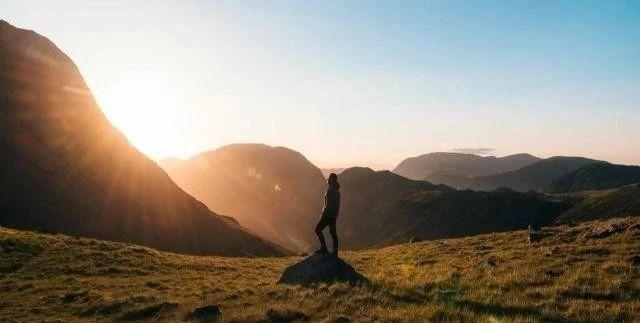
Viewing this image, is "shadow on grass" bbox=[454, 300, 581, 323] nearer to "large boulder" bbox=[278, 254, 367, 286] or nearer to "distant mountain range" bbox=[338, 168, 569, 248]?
"large boulder" bbox=[278, 254, 367, 286]

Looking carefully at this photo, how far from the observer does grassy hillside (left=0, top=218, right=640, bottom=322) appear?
35.3 feet

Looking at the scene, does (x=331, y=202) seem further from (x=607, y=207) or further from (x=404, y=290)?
(x=607, y=207)

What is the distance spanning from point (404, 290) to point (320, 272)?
415cm

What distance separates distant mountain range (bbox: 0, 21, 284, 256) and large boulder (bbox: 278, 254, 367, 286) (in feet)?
192

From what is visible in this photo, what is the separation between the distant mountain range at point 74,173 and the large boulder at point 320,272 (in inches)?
2308

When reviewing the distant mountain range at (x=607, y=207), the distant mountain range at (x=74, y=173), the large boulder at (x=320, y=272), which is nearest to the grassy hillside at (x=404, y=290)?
the large boulder at (x=320, y=272)

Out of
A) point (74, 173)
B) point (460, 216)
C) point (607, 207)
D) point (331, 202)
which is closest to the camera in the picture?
point (331, 202)

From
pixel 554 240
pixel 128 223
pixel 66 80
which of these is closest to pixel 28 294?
pixel 554 240

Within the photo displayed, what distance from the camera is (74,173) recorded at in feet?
266

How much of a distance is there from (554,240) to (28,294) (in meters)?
26.3

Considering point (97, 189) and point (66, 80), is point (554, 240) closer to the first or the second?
point (97, 189)

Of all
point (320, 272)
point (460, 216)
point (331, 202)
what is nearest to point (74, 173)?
point (331, 202)

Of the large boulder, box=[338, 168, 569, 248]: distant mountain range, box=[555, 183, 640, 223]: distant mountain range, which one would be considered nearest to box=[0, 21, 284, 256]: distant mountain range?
the large boulder

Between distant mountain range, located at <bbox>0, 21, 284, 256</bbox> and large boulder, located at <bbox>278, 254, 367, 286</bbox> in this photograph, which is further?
distant mountain range, located at <bbox>0, 21, 284, 256</bbox>
